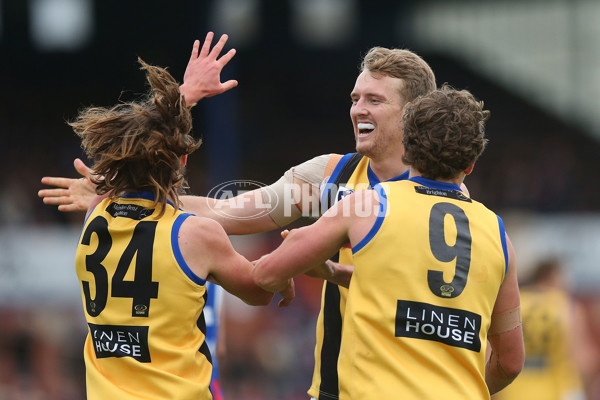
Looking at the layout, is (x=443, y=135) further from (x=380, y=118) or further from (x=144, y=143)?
(x=144, y=143)

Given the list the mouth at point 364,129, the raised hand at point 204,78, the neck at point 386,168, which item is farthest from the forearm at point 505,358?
the raised hand at point 204,78

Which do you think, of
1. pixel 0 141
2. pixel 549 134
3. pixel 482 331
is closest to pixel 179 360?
pixel 482 331

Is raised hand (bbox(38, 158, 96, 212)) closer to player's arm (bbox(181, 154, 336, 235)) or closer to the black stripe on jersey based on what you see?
player's arm (bbox(181, 154, 336, 235))

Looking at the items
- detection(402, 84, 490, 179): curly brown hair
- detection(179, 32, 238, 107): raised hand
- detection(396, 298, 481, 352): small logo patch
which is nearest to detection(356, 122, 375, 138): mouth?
detection(179, 32, 238, 107): raised hand

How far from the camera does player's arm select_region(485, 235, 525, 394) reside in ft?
10.5

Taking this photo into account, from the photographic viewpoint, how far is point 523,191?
15.8 meters

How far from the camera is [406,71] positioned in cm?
404

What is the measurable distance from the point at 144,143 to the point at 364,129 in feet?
3.78

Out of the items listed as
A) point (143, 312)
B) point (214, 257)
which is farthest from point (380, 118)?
point (143, 312)

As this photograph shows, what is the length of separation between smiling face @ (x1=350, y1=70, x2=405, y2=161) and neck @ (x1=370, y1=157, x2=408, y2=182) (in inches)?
0.8

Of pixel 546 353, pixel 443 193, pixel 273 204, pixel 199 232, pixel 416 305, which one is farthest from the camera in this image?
pixel 546 353

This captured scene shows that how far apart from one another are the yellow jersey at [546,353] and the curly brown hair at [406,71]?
159 inches

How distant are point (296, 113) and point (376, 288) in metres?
17.1

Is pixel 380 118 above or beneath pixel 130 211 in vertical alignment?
above
